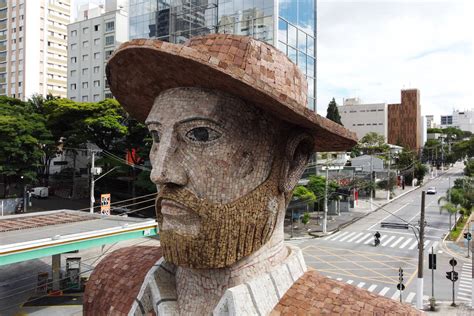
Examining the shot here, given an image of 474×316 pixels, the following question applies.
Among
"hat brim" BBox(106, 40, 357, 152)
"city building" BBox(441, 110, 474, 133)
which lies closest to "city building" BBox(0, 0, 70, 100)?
"hat brim" BBox(106, 40, 357, 152)

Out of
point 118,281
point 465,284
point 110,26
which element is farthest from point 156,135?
point 110,26

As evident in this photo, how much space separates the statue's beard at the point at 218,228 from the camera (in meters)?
3.73

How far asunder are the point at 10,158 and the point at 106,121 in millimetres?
8009

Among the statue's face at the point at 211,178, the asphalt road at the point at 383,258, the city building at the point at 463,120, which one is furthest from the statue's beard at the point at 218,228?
the city building at the point at 463,120

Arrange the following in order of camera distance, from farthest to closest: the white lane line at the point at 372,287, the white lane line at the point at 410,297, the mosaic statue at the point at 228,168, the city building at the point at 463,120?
1. the city building at the point at 463,120
2. the white lane line at the point at 372,287
3. the white lane line at the point at 410,297
4. the mosaic statue at the point at 228,168

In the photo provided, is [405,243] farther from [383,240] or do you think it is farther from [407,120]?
[407,120]

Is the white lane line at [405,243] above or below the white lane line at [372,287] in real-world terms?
above

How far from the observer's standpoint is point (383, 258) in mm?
24500

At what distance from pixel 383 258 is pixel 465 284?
16.8 feet

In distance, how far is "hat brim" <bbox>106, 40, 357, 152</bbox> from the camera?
3.33 meters

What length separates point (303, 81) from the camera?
4.52 metres

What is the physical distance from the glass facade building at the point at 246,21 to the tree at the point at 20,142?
496 inches

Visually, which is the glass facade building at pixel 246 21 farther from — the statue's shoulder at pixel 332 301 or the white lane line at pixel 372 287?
the statue's shoulder at pixel 332 301

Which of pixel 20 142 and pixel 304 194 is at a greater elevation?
pixel 20 142
